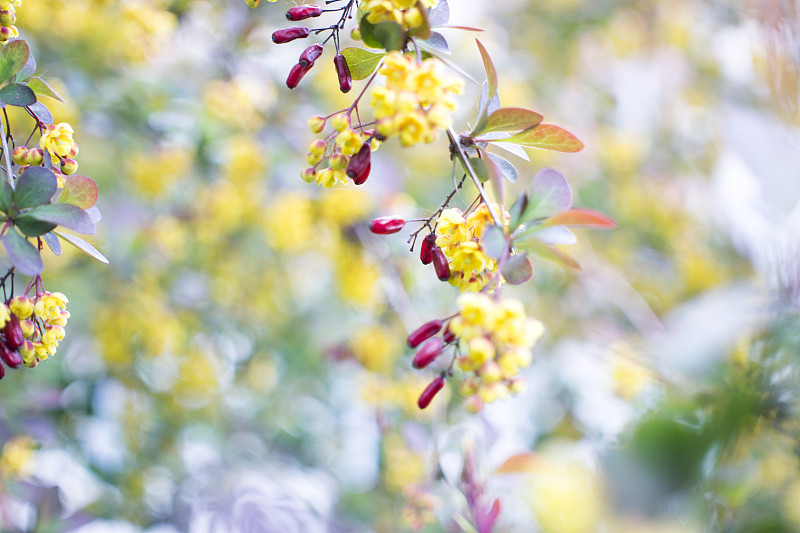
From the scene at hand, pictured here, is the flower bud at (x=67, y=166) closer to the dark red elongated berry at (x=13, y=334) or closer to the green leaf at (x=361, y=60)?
the dark red elongated berry at (x=13, y=334)

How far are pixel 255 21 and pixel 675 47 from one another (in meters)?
2.46

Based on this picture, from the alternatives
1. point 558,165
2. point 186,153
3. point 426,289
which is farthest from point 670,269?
point 186,153

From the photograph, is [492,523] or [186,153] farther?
[186,153]

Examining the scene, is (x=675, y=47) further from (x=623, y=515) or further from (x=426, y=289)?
(x=623, y=515)

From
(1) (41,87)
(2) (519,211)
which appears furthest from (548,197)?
(1) (41,87)

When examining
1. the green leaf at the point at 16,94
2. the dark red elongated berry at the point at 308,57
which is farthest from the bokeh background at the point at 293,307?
the green leaf at the point at 16,94

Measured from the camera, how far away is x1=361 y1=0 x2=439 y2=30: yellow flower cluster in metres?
0.58

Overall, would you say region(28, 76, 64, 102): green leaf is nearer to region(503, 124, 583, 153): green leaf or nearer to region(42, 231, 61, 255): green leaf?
region(42, 231, 61, 255): green leaf

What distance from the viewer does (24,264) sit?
0.57 m

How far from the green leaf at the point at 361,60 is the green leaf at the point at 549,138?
0.18m

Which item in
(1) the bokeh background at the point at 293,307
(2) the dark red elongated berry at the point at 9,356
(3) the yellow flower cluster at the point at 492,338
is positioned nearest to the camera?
(3) the yellow flower cluster at the point at 492,338

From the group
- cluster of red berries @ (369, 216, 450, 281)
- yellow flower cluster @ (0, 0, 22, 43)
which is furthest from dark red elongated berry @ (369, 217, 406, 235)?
yellow flower cluster @ (0, 0, 22, 43)

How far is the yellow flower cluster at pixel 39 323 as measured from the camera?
64cm

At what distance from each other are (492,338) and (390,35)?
32 cm
